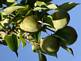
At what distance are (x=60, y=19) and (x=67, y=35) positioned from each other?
0.07 meters

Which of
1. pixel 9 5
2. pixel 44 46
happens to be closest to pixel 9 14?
pixel 9 5

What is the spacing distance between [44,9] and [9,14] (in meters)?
0.12

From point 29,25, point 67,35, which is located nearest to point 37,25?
point 29,25

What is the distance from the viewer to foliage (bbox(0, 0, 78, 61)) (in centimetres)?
105

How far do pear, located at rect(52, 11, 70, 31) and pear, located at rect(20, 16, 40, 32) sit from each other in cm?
6

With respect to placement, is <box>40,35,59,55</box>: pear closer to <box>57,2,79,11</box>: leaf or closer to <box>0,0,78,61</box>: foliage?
<box>0,0,78,61</box>: foliage

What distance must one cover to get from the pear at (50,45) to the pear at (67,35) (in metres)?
0.02

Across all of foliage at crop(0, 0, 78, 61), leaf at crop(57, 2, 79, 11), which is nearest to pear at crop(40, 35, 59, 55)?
foliage at crop(0, 0, 78, 61)

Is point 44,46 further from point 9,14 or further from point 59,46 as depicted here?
point 9,14

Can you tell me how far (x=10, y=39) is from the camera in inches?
42.9

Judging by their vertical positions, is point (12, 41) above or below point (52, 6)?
below

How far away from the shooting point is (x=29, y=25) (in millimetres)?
1066

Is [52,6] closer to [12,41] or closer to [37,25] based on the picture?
[37,25]

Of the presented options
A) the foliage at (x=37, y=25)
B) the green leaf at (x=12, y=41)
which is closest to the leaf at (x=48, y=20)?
the foliage at (x=37, y=25)
